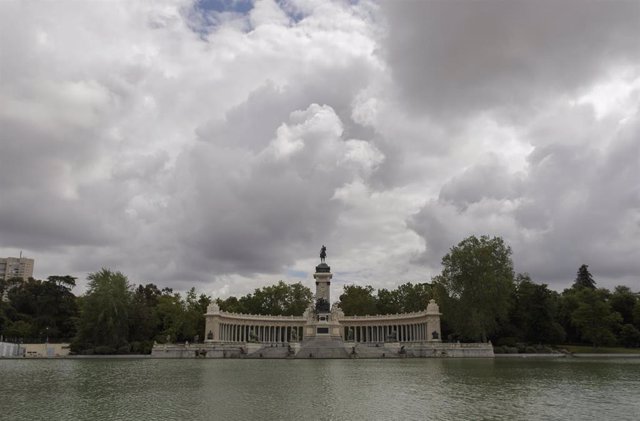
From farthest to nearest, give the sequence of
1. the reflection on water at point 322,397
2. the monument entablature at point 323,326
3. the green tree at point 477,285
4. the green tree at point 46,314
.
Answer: the green tree at point 46,314
the monument entablature at point 323,326
the green tree at point 477,285
the reflection on water at point 322,397

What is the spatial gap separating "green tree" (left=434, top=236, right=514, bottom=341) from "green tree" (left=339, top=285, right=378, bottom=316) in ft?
95.2

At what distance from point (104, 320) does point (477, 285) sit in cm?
5390

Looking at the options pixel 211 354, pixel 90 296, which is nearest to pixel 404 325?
pixel 211 354

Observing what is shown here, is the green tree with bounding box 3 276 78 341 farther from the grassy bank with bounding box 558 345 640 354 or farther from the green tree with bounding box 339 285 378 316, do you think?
the grassy bank with bounding box 558 345 640 354

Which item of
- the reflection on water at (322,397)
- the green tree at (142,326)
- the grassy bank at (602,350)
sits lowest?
the reflection on water at (322,397)

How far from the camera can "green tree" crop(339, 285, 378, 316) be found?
111875 mm

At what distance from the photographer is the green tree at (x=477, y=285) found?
76.4m

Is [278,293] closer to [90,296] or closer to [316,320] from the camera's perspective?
[316,320]

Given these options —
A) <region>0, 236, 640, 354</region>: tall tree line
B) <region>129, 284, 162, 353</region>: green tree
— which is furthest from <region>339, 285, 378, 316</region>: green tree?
<region>129, 284, 162, 353</region>: green tree

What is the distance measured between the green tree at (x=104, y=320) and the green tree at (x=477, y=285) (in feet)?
159

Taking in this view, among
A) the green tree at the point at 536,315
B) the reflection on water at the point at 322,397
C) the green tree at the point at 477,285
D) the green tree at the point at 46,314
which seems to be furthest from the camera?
the green tree at the point at 46,314

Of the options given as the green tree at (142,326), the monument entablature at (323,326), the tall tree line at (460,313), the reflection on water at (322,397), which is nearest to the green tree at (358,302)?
the monument entablature at (323,326)

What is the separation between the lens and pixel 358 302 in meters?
112

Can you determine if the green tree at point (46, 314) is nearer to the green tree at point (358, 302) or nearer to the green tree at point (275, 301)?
the green tree at point (275, 301)
